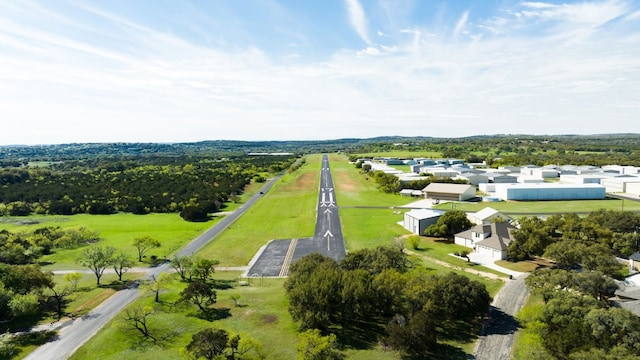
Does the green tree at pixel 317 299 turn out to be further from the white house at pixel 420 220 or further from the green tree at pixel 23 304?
the white house at pixel 420 220

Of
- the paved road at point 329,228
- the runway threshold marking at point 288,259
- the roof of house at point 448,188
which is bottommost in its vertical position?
the runway threshold marking at point 288,259

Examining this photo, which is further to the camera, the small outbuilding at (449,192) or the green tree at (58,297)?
the small outbuilding at (449,192)

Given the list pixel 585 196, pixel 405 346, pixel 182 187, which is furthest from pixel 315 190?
pixel 405 346

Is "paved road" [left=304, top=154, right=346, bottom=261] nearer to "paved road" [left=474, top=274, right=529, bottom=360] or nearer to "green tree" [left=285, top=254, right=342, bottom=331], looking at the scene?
"green tree" [left=285, top=254, right=342, bottom=331]

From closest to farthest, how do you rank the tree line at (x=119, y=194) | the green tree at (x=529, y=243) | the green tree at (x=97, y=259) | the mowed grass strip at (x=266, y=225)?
the green tree at (x=97, y=259)
the green tree at (x=529, y=243)
the mowed grass strip at (x=266, y=225)
the tree line at (x=119, y=194)

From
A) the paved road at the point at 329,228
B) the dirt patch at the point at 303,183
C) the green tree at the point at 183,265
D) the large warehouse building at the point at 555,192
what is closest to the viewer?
the green tree at the point at 183,265

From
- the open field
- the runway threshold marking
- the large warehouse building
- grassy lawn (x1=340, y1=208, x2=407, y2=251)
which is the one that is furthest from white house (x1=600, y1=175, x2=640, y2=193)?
the runway threshold marking

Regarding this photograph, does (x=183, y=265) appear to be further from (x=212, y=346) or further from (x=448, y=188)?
(x=448, y=188)

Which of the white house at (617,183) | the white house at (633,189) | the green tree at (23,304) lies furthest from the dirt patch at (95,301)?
the white house at (617,183)
